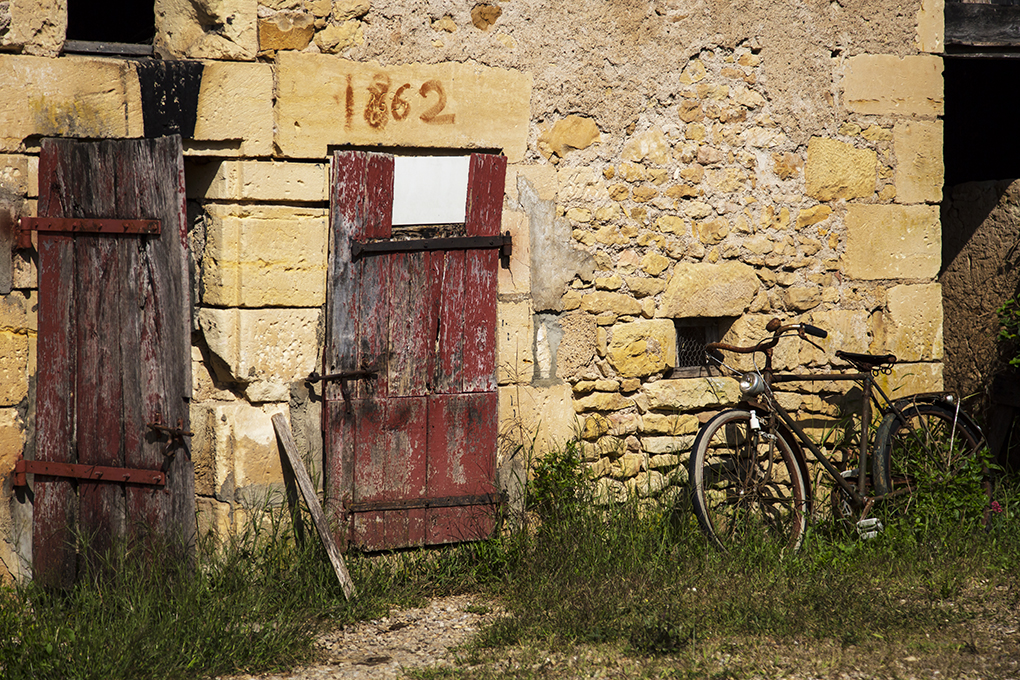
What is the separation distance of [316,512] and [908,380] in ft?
10.6

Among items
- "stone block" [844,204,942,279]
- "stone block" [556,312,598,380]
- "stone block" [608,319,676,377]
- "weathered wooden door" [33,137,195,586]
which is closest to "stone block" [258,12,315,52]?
"weathered wooden door" [33,137,195,586]

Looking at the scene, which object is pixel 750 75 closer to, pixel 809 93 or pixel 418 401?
pixel 809 93

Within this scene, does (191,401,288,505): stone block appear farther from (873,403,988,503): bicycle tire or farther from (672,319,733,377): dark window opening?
(873,403,988,503): bicycle tire

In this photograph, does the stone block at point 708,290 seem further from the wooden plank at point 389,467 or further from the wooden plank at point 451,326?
the wooden plank at point 389,467

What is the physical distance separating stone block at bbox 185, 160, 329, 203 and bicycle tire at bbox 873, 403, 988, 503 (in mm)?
2969

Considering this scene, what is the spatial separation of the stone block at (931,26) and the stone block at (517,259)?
95.9 inches

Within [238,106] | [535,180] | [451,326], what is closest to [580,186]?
[535,180]

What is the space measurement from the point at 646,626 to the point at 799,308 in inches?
82.4

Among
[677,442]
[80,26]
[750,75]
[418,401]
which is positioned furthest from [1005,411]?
[80,26]

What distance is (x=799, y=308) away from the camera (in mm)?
4988

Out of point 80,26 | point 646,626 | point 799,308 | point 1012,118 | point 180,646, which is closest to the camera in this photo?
point 180,646

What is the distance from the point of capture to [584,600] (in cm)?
387

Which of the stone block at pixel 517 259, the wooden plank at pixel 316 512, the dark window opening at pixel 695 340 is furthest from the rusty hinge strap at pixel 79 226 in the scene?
the dark window opening at pixel 695 340

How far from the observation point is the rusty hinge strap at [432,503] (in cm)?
423
